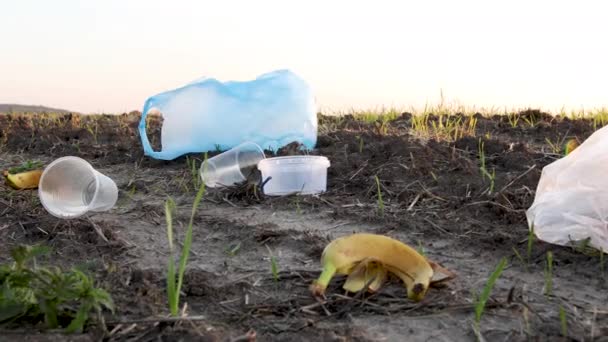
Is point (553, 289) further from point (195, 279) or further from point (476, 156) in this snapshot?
point (476, 156)

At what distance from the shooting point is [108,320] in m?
1.31

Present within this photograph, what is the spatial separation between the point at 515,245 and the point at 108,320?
1.22 meters

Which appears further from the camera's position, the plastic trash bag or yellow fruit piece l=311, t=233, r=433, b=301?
the plastic trash bag

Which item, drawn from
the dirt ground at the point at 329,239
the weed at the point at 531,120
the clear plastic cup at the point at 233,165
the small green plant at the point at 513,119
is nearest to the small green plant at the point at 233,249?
the dirt ground at the point at 329,239

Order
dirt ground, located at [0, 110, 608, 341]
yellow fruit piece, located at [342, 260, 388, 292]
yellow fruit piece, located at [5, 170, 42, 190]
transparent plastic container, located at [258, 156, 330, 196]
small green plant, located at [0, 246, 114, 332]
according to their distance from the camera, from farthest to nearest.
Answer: yellow fruit piece, located at [5, 170, 42, 190] < transparent plastic container, located at [258, 156, 330, 196] < yellow fruit piece, located at [342, 260, 388, 292] < dirt ground, located at [0, 110, 608, 341] < small green plant, located at [0, 246, 114, 332]

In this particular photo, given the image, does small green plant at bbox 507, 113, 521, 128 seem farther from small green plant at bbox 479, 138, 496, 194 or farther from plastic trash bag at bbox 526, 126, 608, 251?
plastic trash bag at bbox 526, 126, 608, 251

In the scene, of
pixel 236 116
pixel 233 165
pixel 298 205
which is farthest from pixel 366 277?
pixel 236 116

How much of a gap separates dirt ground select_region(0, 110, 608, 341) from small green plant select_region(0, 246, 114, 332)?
0.04 metres

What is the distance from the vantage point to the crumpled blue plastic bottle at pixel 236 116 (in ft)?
12.7

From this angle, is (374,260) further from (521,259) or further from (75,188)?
(75,188)

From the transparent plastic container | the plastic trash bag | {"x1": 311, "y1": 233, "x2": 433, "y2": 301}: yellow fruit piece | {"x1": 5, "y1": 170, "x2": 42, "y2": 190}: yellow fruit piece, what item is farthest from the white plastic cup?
the plastic trash bag

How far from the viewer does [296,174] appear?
9.27 ft

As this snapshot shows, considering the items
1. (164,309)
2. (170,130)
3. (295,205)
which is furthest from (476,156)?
(164,309)

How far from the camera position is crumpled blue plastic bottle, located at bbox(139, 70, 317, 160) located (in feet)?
12.7
